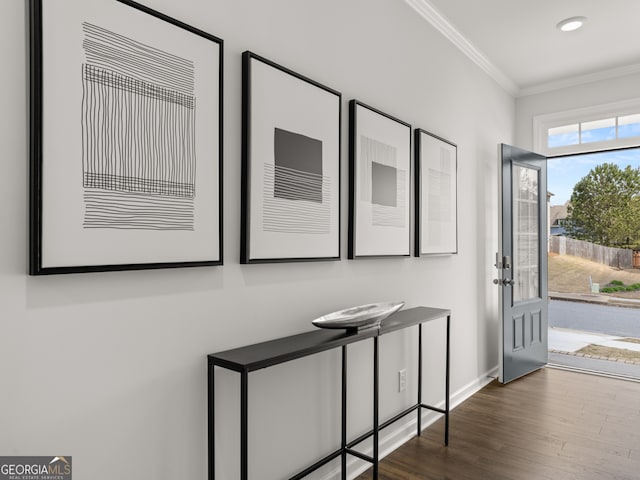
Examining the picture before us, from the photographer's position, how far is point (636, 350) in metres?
4.64

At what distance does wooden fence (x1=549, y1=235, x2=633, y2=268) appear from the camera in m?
4.65

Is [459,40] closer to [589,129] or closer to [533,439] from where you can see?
[589,129]

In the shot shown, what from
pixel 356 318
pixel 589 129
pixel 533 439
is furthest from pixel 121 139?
pixel 589 129

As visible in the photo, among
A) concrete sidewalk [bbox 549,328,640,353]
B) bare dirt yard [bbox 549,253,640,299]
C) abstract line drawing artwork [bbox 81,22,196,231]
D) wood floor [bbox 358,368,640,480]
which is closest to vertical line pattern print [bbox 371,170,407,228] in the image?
abstract line drawing artwork [bbox 81,22,196,231]

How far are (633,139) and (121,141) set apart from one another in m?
4.32

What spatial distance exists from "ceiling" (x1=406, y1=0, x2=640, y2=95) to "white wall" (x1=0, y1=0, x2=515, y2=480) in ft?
0.94

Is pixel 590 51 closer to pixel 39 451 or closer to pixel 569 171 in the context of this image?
pixel 569 171

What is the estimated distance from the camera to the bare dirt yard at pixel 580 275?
4.71m

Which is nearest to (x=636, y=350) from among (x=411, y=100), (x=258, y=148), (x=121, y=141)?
(x=411, y=100)

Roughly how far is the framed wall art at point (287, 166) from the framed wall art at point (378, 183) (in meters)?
0.15

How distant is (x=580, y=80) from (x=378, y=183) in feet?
9.89

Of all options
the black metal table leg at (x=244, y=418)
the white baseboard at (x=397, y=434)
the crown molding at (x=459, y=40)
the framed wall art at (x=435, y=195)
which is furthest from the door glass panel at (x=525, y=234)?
the black metal table leg at (x=244, y=418)

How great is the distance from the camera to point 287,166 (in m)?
1.83

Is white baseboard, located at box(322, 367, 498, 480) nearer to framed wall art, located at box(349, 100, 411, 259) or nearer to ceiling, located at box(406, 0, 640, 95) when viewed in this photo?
framed wall art, located at box(349, 100, 411, 259)
